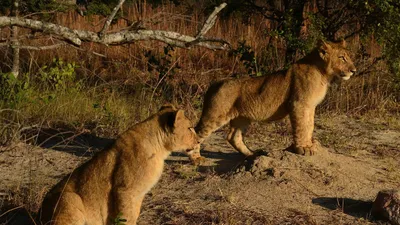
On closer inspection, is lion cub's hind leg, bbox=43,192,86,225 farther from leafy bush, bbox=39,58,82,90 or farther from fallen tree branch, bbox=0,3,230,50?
leafy bush, bbox=39,58,82,90

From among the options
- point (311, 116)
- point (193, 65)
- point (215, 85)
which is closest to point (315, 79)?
point (311, 116)

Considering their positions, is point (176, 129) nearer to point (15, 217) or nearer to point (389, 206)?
point (15, 217)

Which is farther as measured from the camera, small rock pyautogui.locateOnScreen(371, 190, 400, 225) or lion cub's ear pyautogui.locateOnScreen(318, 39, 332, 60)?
lion cub's ear pyautogui.locateOnScreen(318, 39, 332, 60)

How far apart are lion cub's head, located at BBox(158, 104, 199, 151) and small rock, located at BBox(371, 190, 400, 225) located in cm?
197

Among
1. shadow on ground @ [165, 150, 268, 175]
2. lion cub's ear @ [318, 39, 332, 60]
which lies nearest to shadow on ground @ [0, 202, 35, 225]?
shadow on ground @ [165, 150, 268, 175]

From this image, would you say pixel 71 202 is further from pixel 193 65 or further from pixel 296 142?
pixel 193 65

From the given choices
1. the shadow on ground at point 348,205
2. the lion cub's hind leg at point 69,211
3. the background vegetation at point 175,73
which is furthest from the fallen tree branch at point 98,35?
the shadow on ground at point 348,205

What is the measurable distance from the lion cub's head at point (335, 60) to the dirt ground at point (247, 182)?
1.07 m

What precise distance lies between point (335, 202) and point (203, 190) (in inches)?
56.7

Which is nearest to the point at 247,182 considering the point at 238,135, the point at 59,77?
the point at 238,135

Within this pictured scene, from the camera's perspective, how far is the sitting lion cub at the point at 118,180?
18.1 ft

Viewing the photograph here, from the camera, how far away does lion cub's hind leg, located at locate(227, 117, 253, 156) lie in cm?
843

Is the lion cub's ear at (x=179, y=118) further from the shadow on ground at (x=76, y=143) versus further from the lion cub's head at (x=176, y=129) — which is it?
the shadow on ground at (x=76, y=143)

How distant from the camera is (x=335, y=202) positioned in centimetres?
677
